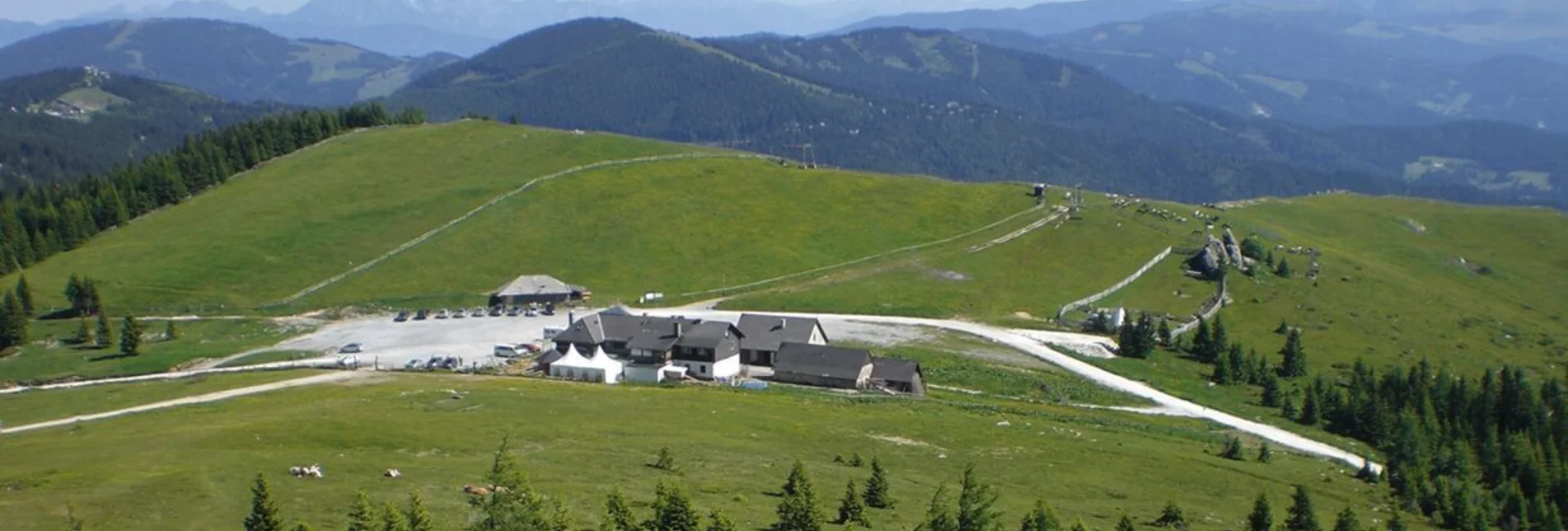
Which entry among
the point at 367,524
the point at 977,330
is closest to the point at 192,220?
the point at 977,330

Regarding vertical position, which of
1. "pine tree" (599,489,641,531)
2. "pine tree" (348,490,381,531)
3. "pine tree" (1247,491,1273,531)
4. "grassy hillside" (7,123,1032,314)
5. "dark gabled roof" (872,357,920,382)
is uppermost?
"grassy hillside" (7,123,1032,314)

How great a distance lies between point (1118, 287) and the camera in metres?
126

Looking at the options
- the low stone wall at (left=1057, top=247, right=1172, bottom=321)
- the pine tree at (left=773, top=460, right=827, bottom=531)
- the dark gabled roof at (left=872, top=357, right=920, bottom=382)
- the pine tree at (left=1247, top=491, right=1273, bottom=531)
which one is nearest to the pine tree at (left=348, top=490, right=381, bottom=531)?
the pine tree at (left=773, top=460, right=827, bottom=531)

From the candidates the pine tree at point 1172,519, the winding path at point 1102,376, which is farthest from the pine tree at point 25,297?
the pine tree at point 1172,519

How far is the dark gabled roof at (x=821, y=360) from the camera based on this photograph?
8562 cm

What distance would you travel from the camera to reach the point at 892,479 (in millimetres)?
55969

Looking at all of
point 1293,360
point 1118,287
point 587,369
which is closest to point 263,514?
point 587,369

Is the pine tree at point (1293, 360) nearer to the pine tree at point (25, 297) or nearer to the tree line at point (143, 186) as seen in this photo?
the pine tree at point (25, 297)

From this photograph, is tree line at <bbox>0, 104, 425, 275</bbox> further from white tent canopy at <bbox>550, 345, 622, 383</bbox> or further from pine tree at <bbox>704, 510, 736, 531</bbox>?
pine tree at <bbox>704, 510, 736, 531</bbox>

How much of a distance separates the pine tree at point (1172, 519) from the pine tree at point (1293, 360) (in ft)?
184

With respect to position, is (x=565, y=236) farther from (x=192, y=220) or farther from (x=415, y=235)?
(x=192, y=220)

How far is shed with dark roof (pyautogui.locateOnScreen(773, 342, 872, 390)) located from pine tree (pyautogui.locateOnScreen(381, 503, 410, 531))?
5359cm

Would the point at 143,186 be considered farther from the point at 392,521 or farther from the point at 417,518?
the point at 392,521

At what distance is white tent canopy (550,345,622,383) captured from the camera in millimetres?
85125
